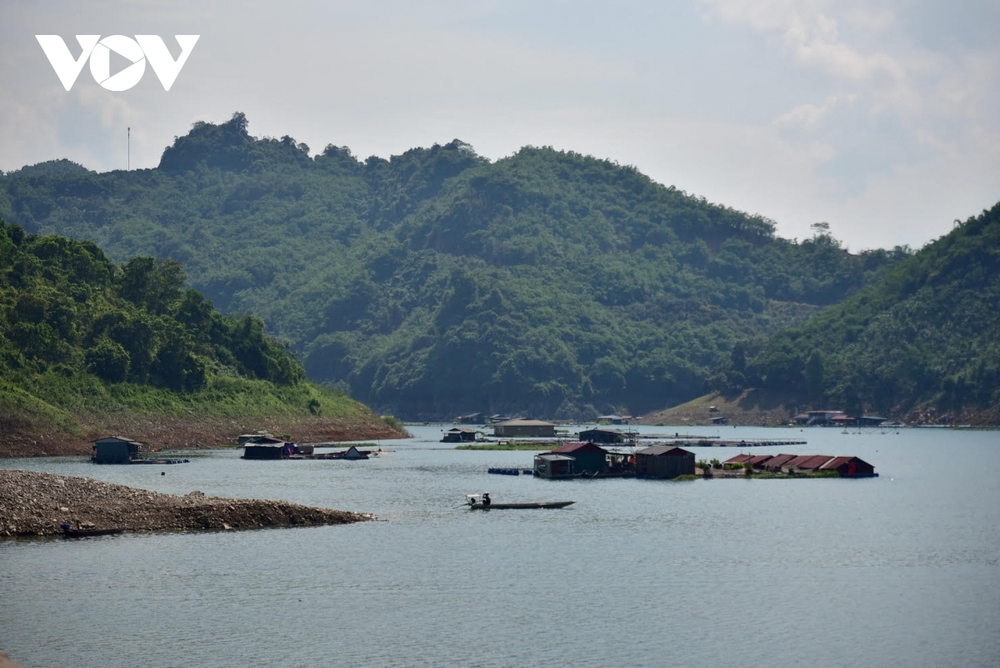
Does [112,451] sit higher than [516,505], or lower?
higher

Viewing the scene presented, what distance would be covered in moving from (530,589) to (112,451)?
85.6m

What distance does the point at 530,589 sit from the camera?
193 ft

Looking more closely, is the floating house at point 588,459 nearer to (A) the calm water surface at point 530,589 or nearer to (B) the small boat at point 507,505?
(A) the calm water surface at point 530,589

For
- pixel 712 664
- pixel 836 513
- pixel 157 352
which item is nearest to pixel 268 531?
pixel 712 664

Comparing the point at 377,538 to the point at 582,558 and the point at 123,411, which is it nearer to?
the point at 582,558

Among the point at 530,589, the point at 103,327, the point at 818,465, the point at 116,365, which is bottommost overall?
the point at 530,589

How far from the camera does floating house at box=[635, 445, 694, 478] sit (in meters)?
122

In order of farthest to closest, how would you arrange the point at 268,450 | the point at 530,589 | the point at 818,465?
1. the point at 268,450
2. the point at 818,465
3. the point at 530,589

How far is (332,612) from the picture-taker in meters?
53.1

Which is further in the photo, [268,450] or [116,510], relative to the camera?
[268,450]

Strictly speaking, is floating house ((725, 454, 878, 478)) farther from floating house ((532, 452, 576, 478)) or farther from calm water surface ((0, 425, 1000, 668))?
calm water surface ((0, 425, 1000, 668))

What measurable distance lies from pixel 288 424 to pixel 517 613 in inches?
5374

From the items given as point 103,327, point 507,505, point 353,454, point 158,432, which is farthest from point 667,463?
point 103,327

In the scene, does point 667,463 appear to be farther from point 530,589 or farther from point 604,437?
point 530,589
